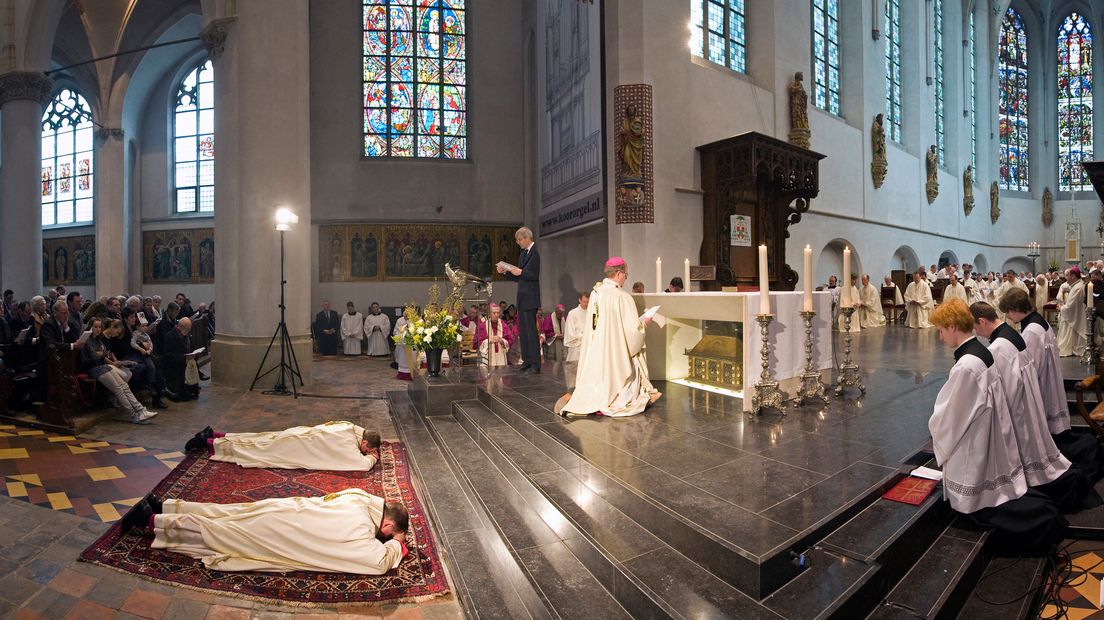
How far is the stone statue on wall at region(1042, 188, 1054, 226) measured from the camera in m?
26.9

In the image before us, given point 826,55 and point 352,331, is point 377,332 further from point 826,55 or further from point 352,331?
point 826,55

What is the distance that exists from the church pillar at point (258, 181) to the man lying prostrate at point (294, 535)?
6206mm

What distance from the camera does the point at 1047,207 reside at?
88.3 feet

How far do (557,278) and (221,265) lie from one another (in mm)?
7394

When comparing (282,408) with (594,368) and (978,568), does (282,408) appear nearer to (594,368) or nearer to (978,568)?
(594,368)

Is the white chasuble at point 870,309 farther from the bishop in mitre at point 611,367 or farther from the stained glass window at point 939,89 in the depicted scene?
the bishop in mitre at point 611,367

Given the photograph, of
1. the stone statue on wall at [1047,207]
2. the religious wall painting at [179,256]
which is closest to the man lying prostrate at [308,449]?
the religious wall painting at [179,256]

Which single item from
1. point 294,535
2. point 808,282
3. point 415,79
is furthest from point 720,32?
point 294,535

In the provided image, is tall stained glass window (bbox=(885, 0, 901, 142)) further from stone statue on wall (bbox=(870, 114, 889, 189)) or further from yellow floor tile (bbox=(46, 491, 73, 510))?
yellow floor tile (bbox=(46, 491, 73, 510))

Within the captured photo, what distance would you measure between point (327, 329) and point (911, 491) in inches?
533

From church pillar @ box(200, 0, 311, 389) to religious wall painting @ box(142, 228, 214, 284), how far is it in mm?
9733

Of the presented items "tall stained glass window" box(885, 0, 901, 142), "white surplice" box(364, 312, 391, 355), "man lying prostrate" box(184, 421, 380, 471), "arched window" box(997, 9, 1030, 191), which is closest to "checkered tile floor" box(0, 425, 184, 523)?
"man lying prostrate" box(184, 421, 380, 471)

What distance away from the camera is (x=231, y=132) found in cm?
926

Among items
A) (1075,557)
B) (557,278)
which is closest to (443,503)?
(1075,557)
